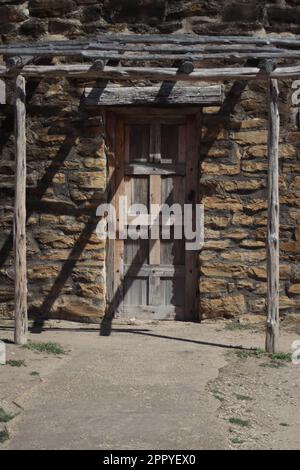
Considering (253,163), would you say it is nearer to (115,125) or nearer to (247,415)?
(115,125)

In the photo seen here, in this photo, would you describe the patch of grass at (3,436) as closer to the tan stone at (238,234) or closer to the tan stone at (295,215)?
the tan stone at (238,234)

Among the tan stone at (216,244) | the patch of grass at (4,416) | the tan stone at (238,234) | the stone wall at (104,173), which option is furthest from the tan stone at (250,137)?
the patch of grass at (4,416)

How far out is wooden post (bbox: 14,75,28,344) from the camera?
6012mm

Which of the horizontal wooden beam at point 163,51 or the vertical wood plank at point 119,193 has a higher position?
the horizontal wooden beam at point 163,51

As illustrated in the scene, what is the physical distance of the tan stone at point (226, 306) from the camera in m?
6.67

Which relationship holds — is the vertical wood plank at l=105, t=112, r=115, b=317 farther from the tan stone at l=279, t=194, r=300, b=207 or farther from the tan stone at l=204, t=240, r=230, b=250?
the tan stone at l=279, t=194, r=300, b=207

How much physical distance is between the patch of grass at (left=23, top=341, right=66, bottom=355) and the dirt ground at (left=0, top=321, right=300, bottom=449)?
2.7 inches

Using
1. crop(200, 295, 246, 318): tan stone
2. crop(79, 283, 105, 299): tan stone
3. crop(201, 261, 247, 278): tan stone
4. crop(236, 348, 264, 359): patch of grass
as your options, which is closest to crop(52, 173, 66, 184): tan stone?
crop(79, 283, 105, 299): tan stone

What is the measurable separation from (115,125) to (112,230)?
110 cm

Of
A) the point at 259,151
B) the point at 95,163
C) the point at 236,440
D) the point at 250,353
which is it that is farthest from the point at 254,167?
the point at 236,440

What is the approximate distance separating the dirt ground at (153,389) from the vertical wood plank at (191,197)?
32 cm
